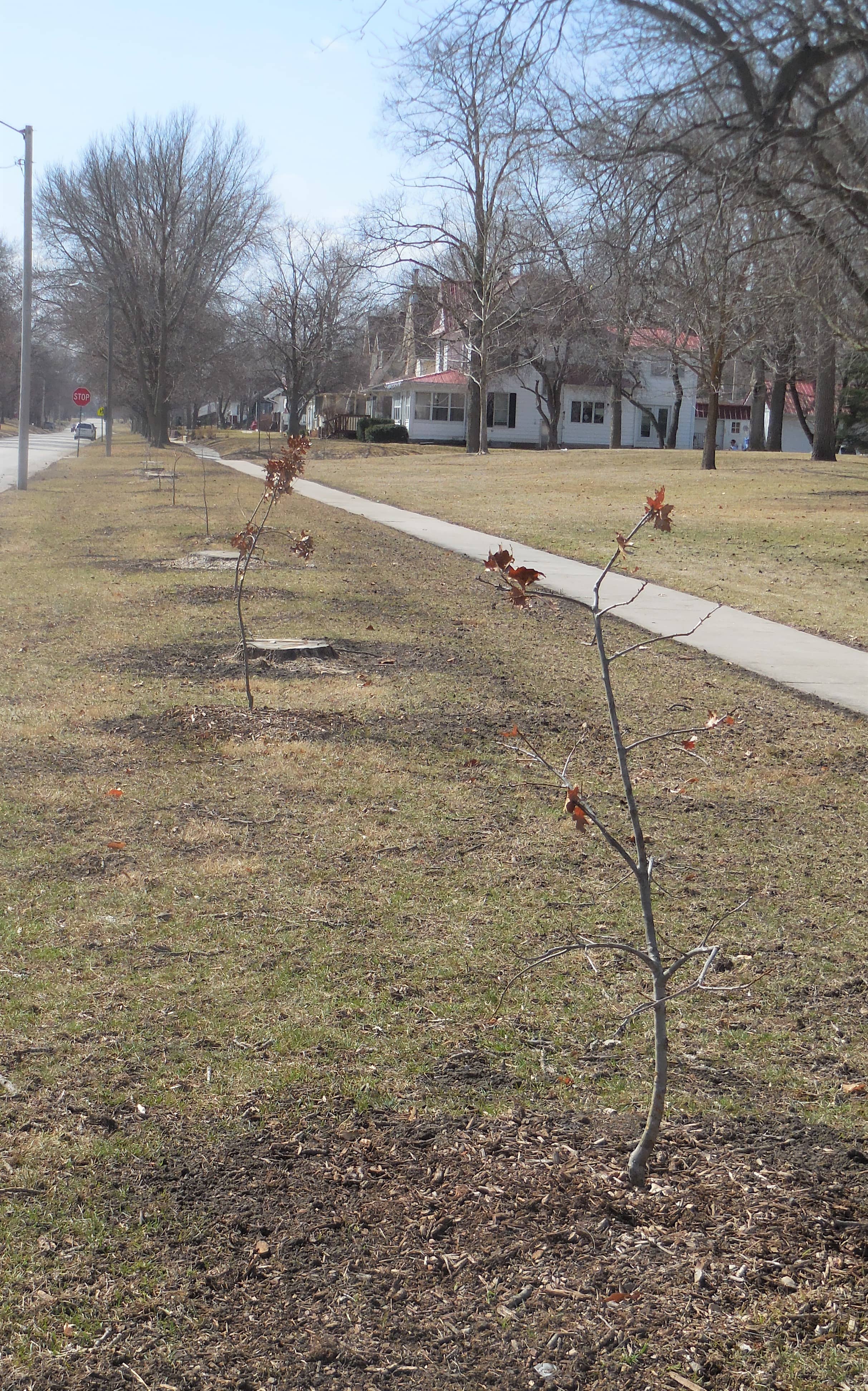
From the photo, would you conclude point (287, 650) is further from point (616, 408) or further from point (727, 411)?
point (727, 411)

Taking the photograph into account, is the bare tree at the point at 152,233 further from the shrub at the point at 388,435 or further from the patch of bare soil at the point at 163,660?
the patch of bare soil at the point at 163,660

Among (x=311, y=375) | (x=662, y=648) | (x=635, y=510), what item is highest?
(x=311, y=375)

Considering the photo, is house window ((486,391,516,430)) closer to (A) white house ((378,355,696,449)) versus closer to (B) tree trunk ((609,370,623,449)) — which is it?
(A) white house ((378,355,696,449))

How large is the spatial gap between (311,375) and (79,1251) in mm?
67590

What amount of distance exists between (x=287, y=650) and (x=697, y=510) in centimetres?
1517

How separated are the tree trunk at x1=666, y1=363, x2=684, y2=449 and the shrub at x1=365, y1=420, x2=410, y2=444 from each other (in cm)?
1198

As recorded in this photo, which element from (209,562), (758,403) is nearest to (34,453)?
(758,403)

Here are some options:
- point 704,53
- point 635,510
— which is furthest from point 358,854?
point 635,510

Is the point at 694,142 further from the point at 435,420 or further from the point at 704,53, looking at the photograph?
the point at 435,420

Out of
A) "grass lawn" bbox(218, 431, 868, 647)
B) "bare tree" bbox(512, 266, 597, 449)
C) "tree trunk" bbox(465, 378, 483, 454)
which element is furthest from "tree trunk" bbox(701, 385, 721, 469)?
"tree trunk" bbox(465, 378, 483, 454)

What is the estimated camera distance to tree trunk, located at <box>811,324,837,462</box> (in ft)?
103

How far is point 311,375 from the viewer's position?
67.1 meters

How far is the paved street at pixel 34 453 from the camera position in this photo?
3200 cm

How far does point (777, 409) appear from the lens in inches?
1829
